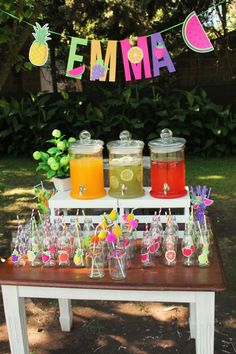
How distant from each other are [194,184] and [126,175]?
406 cm

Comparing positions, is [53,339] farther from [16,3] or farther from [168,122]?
[168,122]

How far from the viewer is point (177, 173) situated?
2.31 metres

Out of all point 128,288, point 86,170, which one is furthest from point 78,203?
point 128,288

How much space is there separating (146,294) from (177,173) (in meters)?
0.71

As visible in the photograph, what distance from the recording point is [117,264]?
76.2 inches

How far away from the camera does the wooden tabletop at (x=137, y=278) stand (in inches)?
70.7

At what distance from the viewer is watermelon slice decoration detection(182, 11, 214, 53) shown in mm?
2723

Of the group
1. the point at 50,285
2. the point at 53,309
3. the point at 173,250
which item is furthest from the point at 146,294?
the point at 53,309

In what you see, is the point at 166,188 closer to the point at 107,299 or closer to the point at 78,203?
→ the point at 78,203

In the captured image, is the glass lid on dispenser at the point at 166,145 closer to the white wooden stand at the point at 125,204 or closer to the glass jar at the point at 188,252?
the white wooden stand at the point at 125,204

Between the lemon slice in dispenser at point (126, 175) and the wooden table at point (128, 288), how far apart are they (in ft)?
1.49

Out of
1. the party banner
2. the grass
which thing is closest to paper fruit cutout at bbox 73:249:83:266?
the party banner

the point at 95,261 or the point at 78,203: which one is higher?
the point at 78,203

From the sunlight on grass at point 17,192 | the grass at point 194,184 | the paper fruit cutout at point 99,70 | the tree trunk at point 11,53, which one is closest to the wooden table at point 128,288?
the paper fruit cutout at point 99,70
